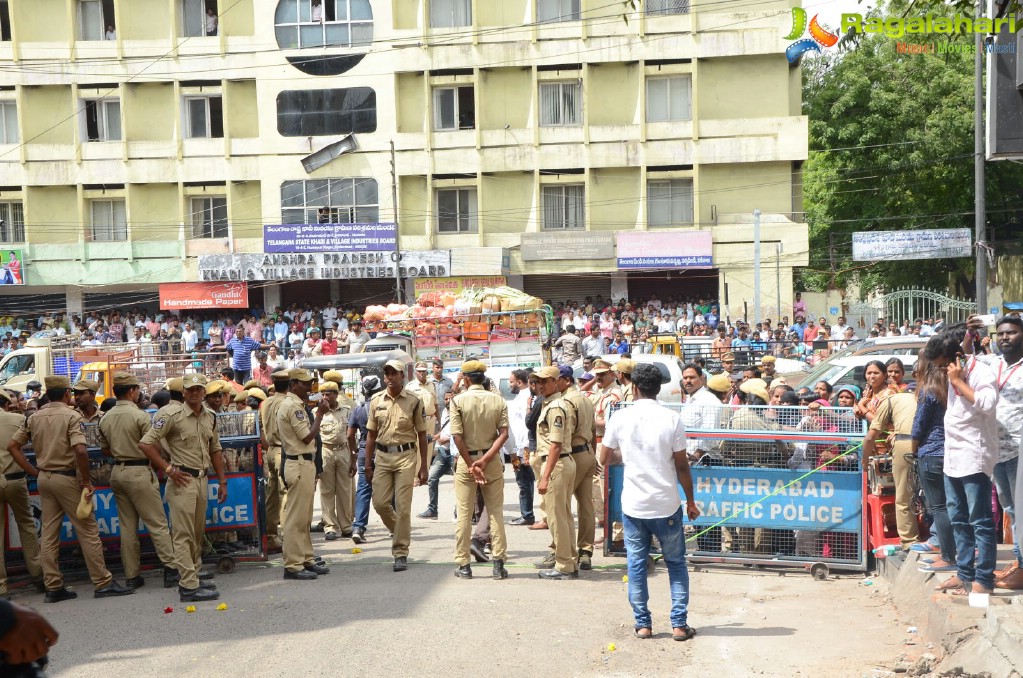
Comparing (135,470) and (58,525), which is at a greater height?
(135,470)

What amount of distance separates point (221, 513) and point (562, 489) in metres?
3.35

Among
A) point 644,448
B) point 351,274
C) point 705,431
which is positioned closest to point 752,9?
point 351,274

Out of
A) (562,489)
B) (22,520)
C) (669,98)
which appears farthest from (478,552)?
(669,98)

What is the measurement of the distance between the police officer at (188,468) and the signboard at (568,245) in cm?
2697

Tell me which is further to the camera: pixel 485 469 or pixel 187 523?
pixel 485 469

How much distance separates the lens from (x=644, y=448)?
7.19 m

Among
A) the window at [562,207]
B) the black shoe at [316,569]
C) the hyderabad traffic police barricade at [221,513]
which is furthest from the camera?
the window at [562,207]

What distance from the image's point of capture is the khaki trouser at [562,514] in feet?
29.7

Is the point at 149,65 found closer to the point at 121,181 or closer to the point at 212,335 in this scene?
the point at 121,181

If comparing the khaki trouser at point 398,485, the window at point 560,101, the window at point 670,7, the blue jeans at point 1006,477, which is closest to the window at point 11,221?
the window at point 560,101

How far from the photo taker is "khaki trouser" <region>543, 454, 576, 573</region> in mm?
9039

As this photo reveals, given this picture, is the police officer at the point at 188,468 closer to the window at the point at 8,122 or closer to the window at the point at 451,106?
the window at the point at 451,106

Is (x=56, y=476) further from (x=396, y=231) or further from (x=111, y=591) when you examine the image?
(x=396, y=231)

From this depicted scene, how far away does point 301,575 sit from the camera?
9477 millimetres
